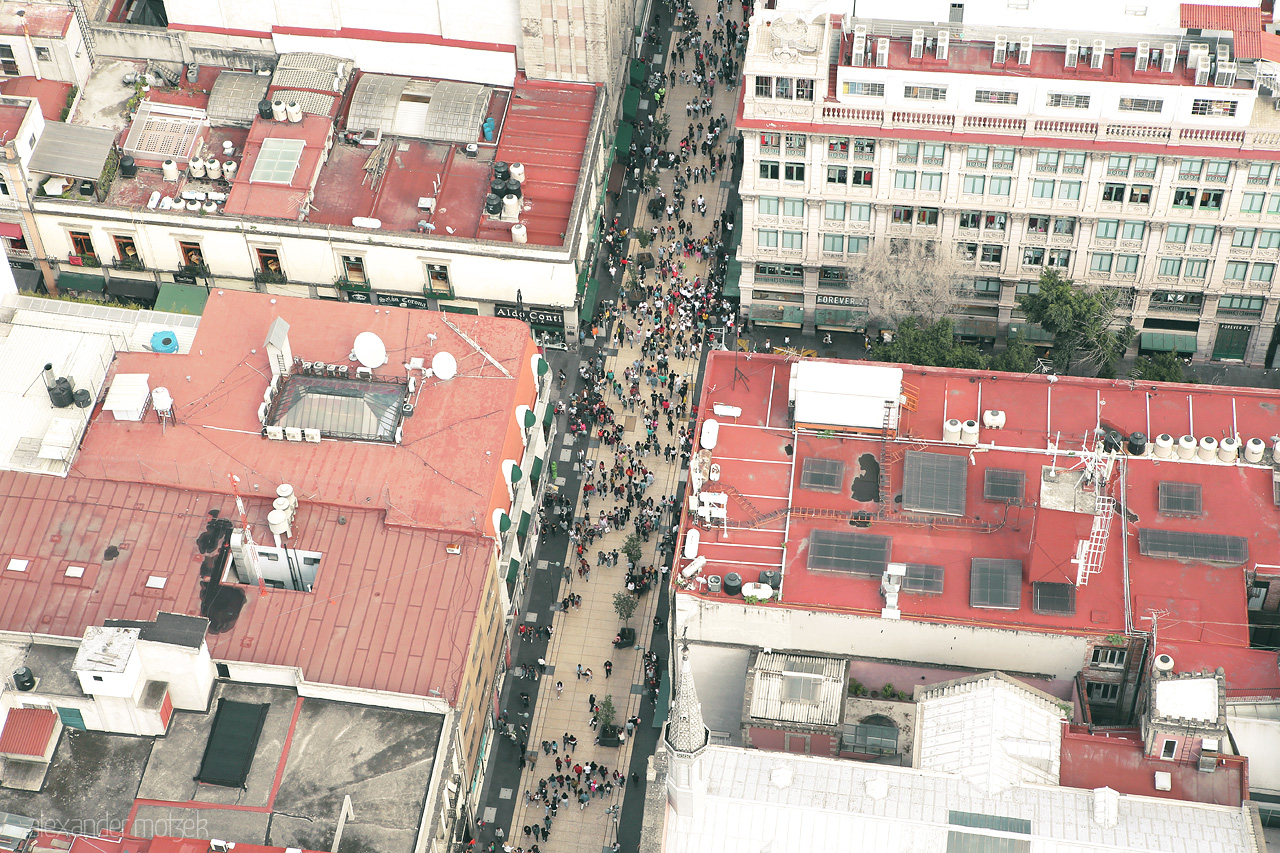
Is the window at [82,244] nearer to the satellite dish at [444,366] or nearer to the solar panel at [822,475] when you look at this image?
the satellite dish at [444,366]

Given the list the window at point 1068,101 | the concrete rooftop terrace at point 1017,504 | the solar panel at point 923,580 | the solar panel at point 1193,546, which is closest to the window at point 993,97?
the window at point 1068,101

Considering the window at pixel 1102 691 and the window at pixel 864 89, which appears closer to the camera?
the window at pixel 1102 691

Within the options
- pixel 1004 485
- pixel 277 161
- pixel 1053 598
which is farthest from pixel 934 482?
pixel 277 161

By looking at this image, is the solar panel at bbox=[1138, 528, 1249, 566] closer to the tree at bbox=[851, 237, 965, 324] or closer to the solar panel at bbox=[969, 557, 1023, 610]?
the solar panel at bbox=[969, 557, 1023, 610]

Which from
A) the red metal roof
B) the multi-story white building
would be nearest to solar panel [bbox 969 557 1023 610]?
the multi-story white building

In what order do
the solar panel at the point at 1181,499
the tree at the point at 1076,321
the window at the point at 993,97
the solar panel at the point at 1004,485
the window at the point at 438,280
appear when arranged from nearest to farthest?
1. the solar panel at the point at 1181,499
2. the solar panel at the point at 1004,485
3. the window at the point at 993,97
4. the tree at the point at 1076,321
5. the window at the point at 438,280

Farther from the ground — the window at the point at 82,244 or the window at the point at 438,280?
the window at the point at 438,280

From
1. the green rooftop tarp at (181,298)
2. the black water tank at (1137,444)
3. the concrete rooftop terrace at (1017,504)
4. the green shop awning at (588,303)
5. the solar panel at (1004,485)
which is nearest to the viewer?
the concrete rooftop terrace at (1017,504)
